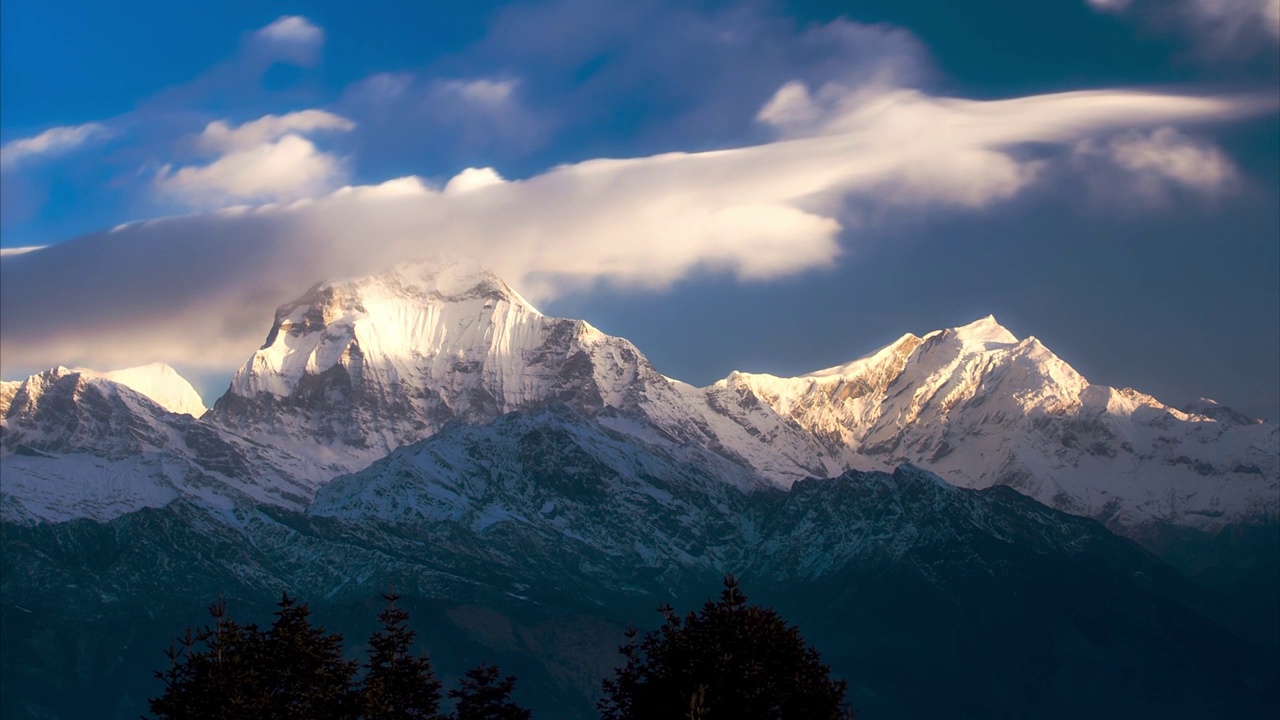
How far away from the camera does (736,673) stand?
11731cm

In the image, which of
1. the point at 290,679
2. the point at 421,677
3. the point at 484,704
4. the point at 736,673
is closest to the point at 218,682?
the point at 290,679

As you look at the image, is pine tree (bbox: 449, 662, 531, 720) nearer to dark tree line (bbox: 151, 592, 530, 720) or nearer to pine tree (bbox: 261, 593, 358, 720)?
dark tree line (bbox: 151, 592, 530, 720)

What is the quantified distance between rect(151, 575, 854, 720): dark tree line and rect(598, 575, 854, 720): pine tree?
8 centimetres

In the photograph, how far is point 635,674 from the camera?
128625mm

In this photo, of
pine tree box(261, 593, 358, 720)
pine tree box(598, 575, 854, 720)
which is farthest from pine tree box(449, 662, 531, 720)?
pine tree box(598, 575, 854, 720)

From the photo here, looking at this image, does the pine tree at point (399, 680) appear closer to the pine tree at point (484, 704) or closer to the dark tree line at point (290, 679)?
the dark tree line at point (290, 679)

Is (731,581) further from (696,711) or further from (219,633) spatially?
(219,633)

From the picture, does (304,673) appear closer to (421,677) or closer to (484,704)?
(421,677)

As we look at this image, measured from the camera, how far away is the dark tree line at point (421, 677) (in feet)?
383

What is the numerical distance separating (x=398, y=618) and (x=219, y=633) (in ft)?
42.7

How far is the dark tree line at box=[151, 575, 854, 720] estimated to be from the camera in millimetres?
116750

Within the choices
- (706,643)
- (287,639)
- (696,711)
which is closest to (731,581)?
(706,643)

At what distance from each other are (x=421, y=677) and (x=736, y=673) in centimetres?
2342

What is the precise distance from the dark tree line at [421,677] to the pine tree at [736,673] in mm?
81
